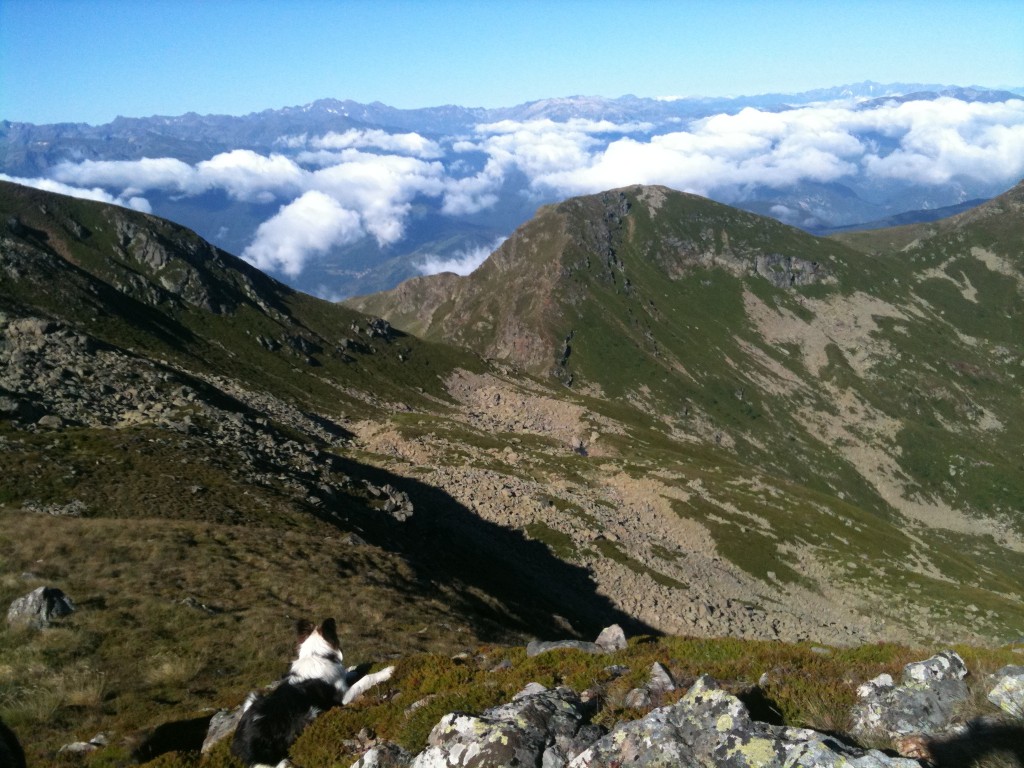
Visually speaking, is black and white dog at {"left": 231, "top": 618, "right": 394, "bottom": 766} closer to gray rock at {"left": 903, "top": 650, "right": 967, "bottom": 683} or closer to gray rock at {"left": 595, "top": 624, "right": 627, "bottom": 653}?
gray rock at {"left": 595, "top": 624, "right": 627, "bottom": 653}

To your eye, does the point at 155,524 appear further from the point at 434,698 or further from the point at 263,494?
the point at 434,698

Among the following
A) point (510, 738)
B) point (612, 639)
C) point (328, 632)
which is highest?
point (510, 738)

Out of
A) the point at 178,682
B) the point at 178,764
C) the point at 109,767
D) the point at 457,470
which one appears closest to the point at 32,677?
the point at 178,682

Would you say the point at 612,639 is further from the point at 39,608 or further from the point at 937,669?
the point at 39,608

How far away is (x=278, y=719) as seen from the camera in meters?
11.1

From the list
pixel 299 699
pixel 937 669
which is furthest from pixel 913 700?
pixel 299 699

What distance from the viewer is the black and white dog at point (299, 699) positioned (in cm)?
1063

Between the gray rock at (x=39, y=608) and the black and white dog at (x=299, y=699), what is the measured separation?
11433 millimetres

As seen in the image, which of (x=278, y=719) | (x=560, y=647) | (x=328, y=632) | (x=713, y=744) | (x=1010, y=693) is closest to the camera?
(x=713, y=744)

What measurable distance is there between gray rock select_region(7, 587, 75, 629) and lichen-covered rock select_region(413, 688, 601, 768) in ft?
54.2

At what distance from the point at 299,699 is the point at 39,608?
1316 centimetres

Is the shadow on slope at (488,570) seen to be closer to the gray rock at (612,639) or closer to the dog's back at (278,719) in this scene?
the gray rock at (612,639)

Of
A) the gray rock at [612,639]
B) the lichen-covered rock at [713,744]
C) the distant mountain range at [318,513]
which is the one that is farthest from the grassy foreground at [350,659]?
the lichen-covered rock at [713,744]

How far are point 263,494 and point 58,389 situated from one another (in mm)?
32283
